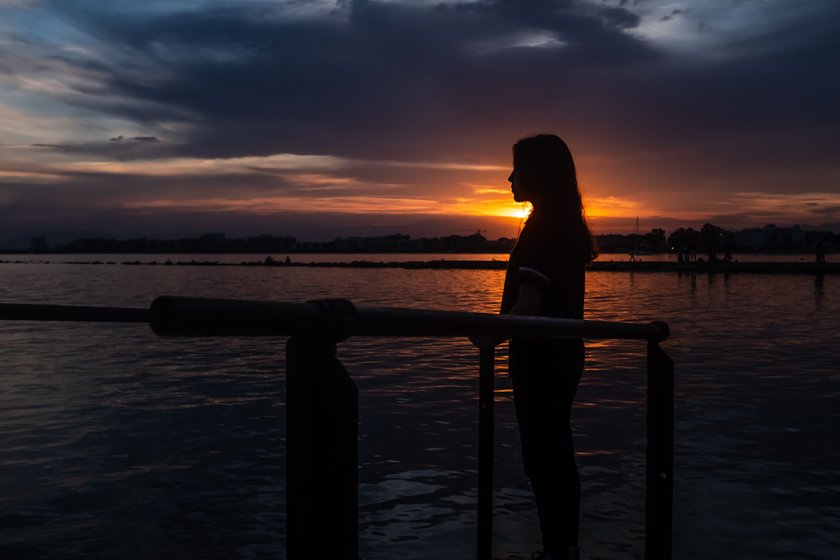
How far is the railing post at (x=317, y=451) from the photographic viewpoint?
62.4 inches

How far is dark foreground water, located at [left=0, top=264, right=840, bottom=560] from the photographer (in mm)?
5227

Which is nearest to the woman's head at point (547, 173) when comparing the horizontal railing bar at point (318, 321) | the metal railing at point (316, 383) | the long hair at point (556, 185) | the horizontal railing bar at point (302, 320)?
the long hair at point (556, 185)

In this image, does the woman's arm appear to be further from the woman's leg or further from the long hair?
the long hair

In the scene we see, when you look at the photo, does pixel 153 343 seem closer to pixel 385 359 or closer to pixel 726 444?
pixel 385 359

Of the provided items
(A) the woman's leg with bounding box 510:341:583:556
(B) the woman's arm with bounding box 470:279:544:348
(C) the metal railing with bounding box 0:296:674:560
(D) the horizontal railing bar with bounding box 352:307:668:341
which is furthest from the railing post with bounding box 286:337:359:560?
(A) the woman's leg with bounding box 510:341:583:556

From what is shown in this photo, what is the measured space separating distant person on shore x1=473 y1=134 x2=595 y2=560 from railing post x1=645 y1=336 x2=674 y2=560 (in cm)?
34

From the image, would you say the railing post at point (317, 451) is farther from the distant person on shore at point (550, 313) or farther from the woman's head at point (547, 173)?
the woman's head at point (547, 173)

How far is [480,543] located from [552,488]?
49 cm

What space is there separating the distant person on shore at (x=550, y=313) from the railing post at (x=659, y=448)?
0.34 m

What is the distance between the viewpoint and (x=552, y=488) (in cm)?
370

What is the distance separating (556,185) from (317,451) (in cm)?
244

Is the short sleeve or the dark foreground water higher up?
the short sleeve

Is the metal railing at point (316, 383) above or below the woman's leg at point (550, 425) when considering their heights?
above

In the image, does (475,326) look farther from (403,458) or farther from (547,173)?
(403,458)
